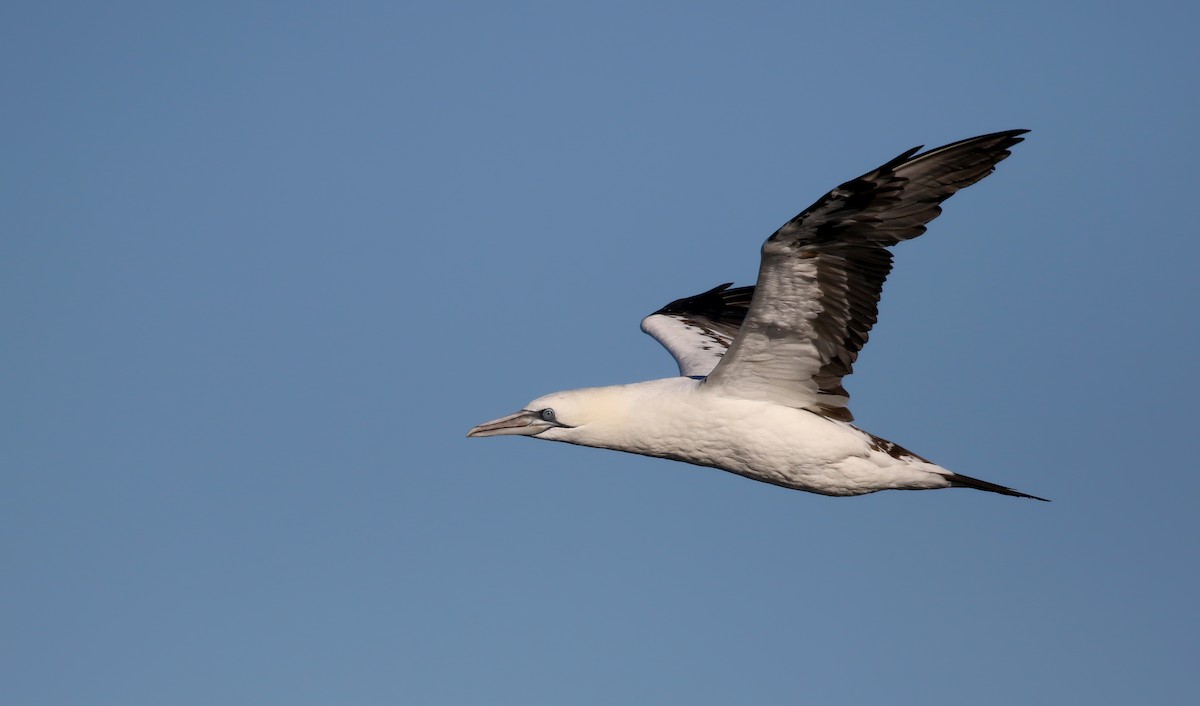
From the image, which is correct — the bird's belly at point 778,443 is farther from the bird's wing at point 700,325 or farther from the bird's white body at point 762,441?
the bird's wing at point 700,325

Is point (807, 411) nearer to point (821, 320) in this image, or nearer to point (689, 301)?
point (821, 320)

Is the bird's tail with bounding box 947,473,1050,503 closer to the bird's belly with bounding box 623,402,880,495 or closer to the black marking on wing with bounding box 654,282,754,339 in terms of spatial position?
the bird's belly with bounding box 623,402,880,495

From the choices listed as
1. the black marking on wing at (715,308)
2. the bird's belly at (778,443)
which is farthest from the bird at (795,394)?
the black marking on wing at (715,308)

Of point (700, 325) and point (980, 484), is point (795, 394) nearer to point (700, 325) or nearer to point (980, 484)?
point (980, 484)

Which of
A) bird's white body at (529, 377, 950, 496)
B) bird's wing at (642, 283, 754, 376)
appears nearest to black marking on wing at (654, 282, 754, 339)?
bird's wing at (642, 283, 754, 376)

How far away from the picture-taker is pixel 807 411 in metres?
12.9

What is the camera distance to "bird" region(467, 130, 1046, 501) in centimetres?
1120

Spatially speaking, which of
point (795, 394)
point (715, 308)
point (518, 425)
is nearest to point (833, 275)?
point (795, 394)

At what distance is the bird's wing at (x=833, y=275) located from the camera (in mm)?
10828

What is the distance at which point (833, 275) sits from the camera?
1161 centimetres

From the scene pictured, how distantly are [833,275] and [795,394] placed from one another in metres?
1.61

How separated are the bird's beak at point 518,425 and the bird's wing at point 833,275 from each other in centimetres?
181

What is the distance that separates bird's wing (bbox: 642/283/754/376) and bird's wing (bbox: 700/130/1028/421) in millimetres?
2338

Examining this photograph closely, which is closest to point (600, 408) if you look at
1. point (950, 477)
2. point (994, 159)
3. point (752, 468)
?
point (752, 468)
